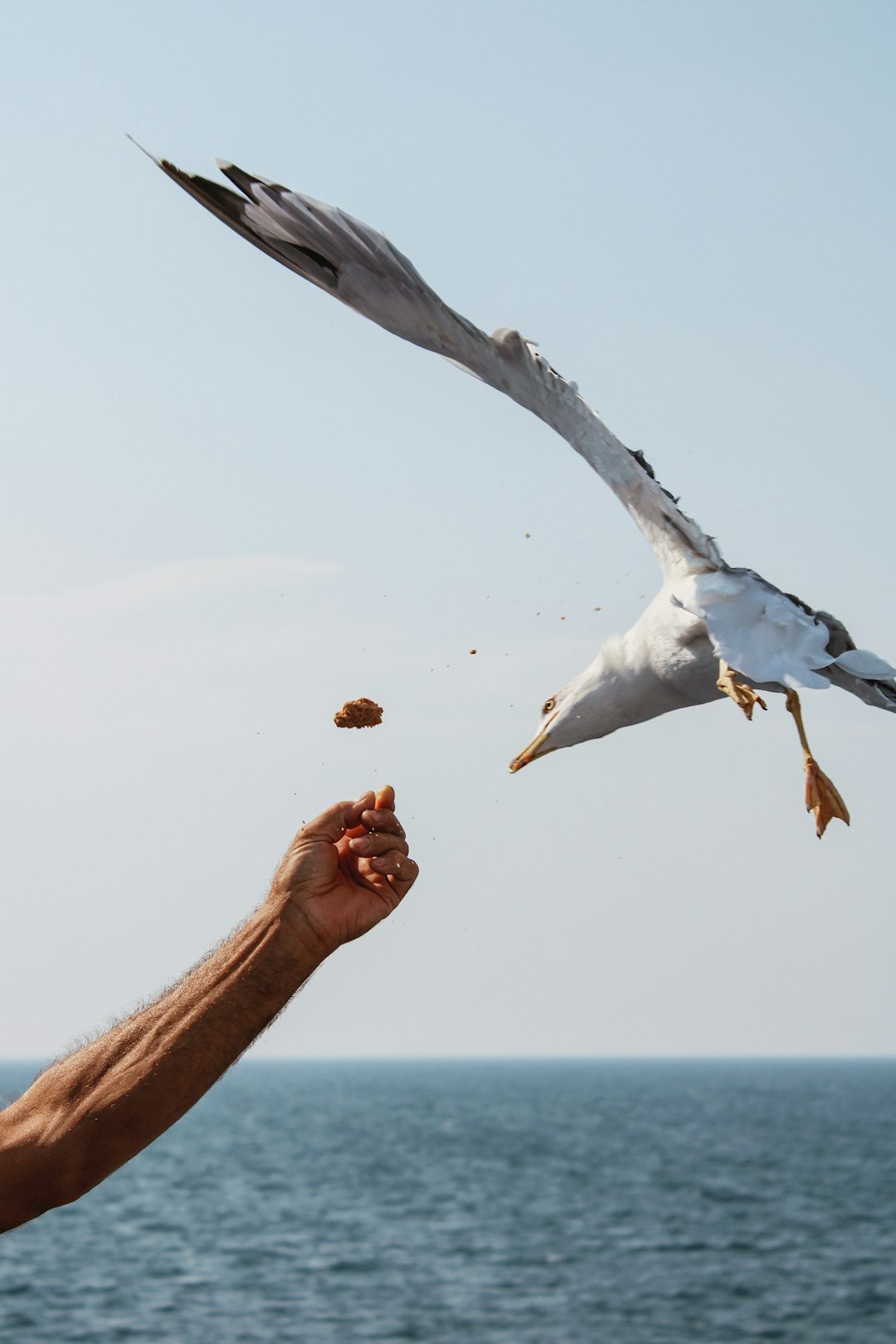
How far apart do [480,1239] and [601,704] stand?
36.6 meters

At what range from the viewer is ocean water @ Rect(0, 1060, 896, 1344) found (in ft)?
92.8

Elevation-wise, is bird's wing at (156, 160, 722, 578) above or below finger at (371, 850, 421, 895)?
above

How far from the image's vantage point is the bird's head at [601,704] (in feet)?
15.1

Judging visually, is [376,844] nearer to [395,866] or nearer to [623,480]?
[395,866]

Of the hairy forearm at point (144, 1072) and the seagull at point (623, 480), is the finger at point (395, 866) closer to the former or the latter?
the hairy forearm at point (144, 1072)

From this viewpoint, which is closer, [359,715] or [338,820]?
[338,820]

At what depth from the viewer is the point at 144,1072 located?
2.84 m

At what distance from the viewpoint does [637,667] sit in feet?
15.0

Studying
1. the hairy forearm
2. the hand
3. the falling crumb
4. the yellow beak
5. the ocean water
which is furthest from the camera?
the ocean water

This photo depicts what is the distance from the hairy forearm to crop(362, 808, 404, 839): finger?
0.25m

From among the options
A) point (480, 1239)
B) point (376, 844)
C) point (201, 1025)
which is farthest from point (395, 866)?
point (480, 1239)

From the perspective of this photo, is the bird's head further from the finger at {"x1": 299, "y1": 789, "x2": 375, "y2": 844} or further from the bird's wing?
the finger at {"x1": 299, "y1": 789, "x2": 375, "y2": 844}

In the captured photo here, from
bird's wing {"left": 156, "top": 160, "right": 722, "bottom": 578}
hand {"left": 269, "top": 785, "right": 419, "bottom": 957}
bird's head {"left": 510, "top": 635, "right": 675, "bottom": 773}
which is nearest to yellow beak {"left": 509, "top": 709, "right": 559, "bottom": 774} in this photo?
bird's head {"left": 510, "top": 635, "right": 675, "bottom": 773}

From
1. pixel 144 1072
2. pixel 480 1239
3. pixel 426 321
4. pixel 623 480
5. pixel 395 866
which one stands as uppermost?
pixel 426 321
